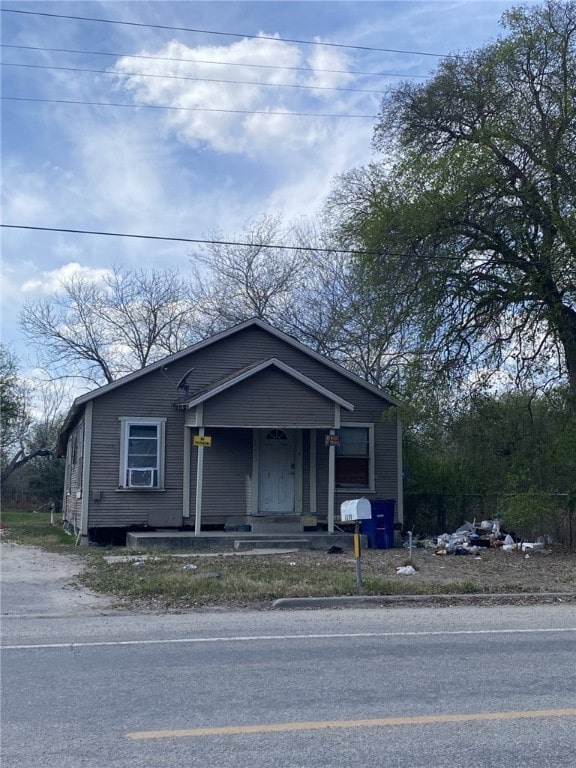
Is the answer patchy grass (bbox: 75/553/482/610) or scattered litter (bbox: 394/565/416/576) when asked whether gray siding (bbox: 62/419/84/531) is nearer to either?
patchy grass (bbox: 75/553/482/610)

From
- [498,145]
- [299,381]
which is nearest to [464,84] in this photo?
[498,145]

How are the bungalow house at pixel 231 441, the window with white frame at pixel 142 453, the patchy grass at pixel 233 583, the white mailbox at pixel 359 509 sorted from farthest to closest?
1. the window with white frame at pixel 142 453
2. the bungalow house at pixel 231 441
3. the white mailbox at pixel 359 509
4. the patchy grass at pixel 233 583

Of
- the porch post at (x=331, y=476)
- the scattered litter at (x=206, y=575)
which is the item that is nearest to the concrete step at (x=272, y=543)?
the porch post at (x=331, y=476)

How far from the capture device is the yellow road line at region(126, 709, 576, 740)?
5.68m

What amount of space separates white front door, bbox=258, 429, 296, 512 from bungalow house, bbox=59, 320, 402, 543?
29mm

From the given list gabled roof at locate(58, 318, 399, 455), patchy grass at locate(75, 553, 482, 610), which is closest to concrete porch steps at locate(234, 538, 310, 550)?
patchy grass at locate(75, 553, 482, 610)

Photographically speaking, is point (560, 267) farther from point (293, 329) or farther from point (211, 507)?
point (293, 329)

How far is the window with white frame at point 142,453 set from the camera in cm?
2086

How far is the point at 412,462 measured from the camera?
24.9 m

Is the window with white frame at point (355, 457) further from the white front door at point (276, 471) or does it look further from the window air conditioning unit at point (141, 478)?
the window air conditioning unit at point (141, 478)

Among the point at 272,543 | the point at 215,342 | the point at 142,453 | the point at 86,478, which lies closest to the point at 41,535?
the point at 86,478

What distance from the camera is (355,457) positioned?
75.1ft

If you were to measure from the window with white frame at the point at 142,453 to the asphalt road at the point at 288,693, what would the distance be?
1057 cm

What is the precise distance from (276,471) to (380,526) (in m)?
3.15
